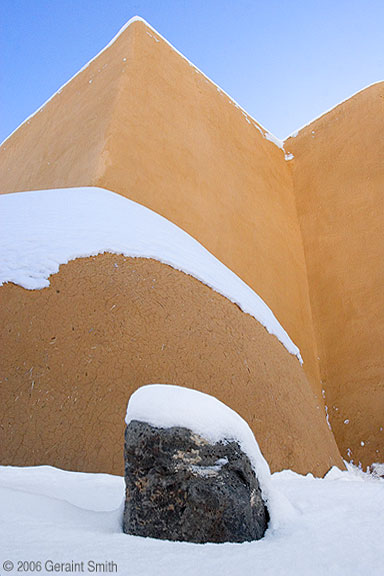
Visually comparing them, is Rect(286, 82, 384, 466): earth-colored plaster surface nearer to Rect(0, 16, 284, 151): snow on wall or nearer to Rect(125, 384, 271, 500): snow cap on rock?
Rect(0, 16, 284, 151): snow on wall

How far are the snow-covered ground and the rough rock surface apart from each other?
5 cm

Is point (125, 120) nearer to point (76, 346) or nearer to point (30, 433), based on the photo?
point (76, 346)

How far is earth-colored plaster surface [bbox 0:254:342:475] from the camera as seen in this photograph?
2.93m

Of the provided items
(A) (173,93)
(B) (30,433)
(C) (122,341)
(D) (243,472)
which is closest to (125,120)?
(A) (173,93)

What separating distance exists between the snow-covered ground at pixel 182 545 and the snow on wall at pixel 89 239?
5.62 feet

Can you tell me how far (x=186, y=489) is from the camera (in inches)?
66.1

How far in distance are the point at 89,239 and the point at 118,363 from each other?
1.02 m

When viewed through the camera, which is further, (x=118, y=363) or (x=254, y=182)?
(x=254, y=182)

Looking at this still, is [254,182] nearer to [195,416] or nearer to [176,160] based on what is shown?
[176,160]

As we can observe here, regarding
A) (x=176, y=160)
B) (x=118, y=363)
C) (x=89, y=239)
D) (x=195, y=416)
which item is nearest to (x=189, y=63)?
(x=176, y=160)

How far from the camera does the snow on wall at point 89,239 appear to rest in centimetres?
341

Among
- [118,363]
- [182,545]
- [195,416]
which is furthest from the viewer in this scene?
[118,363]

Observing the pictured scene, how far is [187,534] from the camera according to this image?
163 cm

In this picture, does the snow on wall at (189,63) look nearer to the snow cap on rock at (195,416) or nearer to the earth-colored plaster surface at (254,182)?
the earth-colored plaster surface at (254,182)
